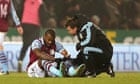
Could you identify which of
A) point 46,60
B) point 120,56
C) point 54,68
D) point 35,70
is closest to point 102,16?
point 120,56

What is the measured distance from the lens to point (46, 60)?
11258 mm

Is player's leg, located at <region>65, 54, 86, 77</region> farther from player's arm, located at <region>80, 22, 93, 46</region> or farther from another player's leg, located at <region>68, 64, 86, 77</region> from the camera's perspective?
player's arm, located at <region>80, 22, 93, 46</region>

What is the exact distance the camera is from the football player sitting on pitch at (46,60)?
36.3 feet

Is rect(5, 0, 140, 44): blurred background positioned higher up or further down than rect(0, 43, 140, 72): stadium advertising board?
higher up

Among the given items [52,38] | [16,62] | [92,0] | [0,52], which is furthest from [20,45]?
[52,38]

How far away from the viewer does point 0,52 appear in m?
12.8

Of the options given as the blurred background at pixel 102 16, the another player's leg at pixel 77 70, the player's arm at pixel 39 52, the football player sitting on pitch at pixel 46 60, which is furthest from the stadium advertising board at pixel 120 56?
the another player's leg at pixel 77 70

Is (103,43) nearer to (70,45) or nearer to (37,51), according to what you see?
(37,51)

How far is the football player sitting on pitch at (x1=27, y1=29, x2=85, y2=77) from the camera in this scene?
11070 mm

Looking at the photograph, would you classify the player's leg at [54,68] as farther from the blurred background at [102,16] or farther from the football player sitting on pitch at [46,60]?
the blurred background at [102,16]

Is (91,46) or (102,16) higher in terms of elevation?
(102,16)

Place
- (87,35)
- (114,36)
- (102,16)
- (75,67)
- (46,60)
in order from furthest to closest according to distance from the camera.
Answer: (102,16)
(114,36)
(46,60)
(75,67)
(87,35)

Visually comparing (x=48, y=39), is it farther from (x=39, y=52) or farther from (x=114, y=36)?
(x=114, y=36)

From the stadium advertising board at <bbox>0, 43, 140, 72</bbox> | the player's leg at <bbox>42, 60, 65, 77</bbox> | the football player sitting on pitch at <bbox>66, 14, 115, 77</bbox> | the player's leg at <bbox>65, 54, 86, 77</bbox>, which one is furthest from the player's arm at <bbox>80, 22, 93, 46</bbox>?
the stadium advertising board at <bbox>0, 43, 140, 72</bbox>
